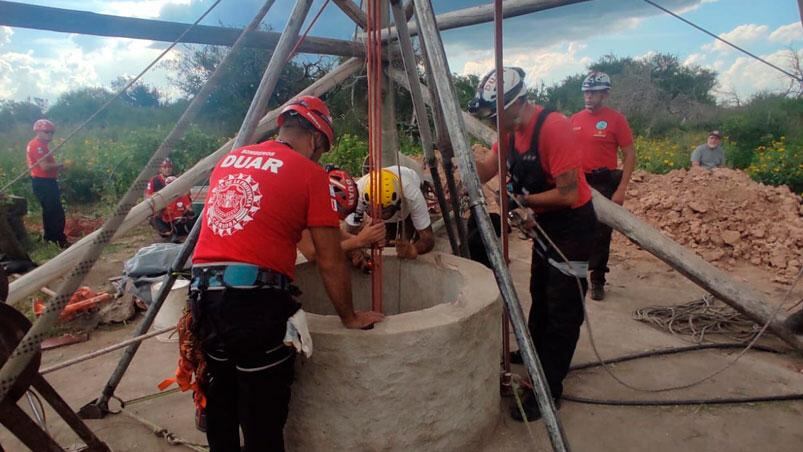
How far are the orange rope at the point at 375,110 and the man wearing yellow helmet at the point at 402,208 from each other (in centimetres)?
53

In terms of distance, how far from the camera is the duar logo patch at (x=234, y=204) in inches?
84.8

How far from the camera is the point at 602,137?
4914 millimetres

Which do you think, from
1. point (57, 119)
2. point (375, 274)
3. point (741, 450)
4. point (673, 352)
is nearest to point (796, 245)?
point (673, 352)

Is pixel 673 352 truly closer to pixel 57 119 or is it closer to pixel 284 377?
pixel 284 377

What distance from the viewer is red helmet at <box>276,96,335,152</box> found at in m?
2.39

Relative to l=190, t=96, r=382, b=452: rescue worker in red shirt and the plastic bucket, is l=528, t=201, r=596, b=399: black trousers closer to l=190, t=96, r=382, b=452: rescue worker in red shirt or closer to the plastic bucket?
l=190, t=96, r=382, b=452: rescue worker in red shirt

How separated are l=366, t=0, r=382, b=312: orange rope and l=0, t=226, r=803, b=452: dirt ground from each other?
48.6 inches

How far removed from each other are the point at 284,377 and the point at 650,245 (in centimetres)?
273

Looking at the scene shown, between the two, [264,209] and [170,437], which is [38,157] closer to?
[170,437]

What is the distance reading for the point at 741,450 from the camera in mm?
2889

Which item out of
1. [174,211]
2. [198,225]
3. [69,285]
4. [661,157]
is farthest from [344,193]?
[661,157]

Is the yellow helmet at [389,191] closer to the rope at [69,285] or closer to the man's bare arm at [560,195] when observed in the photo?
the man's bare arm at [560,195]

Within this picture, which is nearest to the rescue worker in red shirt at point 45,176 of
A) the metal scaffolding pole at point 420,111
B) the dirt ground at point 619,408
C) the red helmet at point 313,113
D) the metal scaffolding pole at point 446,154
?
the dirt ground at point 619,408

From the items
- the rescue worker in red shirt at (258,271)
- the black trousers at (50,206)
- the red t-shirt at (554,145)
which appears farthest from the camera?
the black trousers at (50,206)
